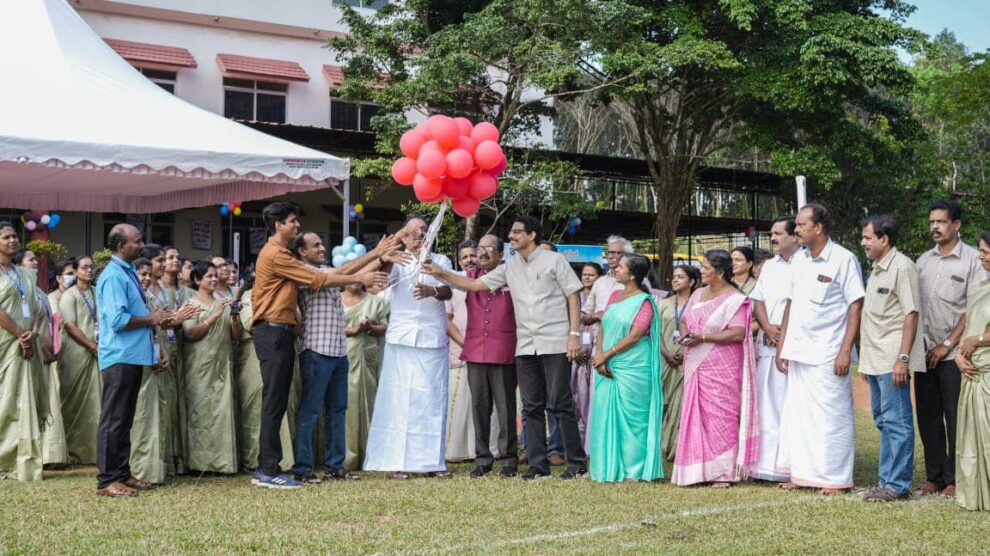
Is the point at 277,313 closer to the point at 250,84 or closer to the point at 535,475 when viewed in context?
the point at 535,475

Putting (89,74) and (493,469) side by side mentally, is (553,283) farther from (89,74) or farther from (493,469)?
(89,74)

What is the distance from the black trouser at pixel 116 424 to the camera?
21.8ft

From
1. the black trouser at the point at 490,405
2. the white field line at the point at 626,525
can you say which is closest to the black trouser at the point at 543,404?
the black trouser at the point at 490,405

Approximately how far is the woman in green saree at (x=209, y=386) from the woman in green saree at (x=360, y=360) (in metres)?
1.01

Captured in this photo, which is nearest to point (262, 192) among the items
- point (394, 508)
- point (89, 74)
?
point (89, 74)

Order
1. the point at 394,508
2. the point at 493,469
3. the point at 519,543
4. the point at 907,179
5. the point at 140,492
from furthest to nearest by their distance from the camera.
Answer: the point at 907,179
the point at 493,469
the point at 140,492
the point at 394,508
the point at 519,543

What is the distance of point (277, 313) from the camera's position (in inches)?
276

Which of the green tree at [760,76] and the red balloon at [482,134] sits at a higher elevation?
the green tree at [760,76]

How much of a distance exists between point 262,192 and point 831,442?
260 inches

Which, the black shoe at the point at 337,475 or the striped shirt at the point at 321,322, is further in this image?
the black shoe at the point at 337,475

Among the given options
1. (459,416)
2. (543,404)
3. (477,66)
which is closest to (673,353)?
(543,404)

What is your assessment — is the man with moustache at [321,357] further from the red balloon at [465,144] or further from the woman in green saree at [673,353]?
the woman in green saree at [673,353]

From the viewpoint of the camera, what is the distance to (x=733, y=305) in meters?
7.38

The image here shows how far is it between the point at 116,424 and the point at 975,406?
5.60m
